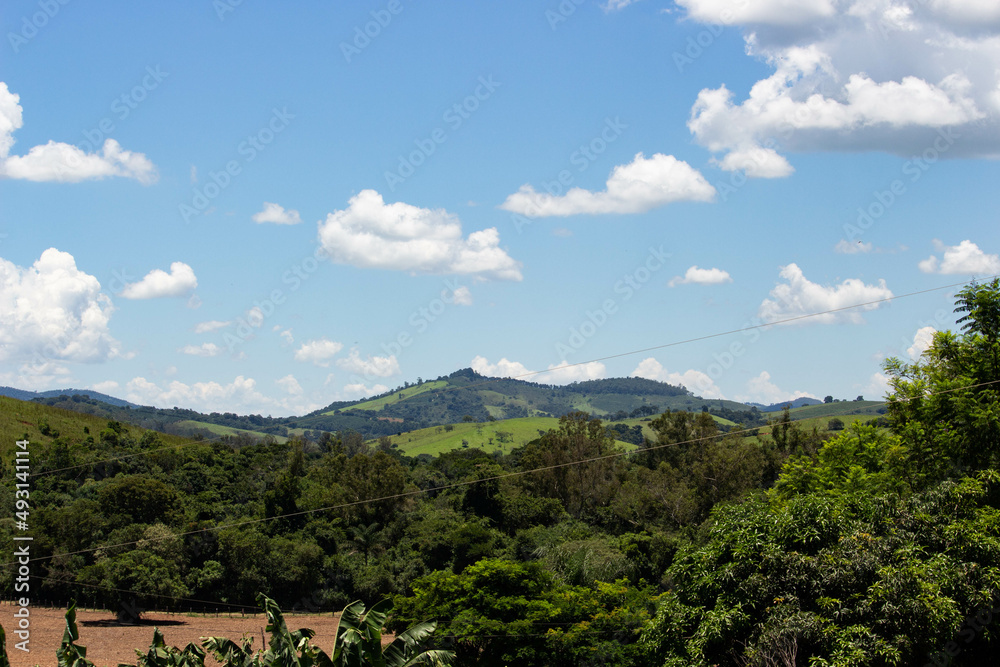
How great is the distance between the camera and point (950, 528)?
50.8ft

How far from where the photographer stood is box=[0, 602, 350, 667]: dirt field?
119 feet

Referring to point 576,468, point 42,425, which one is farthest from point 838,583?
point 42,425

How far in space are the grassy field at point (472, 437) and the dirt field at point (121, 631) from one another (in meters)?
95.5

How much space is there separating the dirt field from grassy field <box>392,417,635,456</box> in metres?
95.5

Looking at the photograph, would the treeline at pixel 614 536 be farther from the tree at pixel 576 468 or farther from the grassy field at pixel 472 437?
the grassy field at pixel 472 437

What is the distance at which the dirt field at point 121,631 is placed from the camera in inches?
1426

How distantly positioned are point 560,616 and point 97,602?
1294 inches

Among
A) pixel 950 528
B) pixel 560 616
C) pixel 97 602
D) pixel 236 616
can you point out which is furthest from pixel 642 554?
pixel 97 602

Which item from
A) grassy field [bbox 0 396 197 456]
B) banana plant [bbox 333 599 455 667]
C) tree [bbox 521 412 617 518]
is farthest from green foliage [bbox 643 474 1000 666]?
grassy field [bbox 0 396 197 456]

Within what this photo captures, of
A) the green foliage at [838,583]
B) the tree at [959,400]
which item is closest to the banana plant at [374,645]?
the green foliage at [838,583]

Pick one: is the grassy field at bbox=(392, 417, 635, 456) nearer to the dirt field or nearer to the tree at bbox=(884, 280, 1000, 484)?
the dirt field

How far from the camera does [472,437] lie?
160 meters

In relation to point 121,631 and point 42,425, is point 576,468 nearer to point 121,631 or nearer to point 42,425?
point 121,631

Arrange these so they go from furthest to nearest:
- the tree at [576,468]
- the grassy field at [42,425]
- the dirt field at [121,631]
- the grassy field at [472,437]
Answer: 1. the grassy field at [472,437]
2. the grassy field at [42,425]
3. the tree at [576,468]
4. the dirt field at [121,631]
